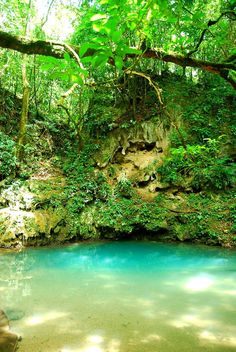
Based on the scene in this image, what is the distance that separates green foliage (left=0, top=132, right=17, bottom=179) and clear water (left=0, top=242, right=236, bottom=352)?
3.29 metres

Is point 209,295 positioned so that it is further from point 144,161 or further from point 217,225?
point 144,161

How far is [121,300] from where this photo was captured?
4781mm

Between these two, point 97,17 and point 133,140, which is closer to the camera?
point 97,17

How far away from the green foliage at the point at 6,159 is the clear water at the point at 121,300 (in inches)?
129

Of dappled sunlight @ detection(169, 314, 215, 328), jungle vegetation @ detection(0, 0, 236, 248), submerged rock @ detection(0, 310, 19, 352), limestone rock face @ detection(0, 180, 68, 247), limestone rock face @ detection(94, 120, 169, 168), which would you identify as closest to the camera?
submerged rock @ detection(0, 310, 19, 352)

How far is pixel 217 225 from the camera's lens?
9.50 m

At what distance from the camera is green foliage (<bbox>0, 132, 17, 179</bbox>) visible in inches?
400

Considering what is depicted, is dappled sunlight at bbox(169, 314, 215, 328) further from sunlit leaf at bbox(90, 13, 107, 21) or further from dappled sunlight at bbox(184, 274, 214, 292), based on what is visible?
sunlit leaf at bbox(90, 13, 107, 21)

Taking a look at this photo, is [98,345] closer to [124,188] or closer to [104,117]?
[124,188]

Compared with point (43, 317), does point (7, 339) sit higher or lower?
higher

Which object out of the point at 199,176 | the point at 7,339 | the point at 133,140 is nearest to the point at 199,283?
the point at 7,339

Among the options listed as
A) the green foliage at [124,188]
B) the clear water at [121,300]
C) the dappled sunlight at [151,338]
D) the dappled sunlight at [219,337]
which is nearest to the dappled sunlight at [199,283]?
the clear water at [121,300]

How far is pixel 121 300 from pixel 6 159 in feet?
23.5

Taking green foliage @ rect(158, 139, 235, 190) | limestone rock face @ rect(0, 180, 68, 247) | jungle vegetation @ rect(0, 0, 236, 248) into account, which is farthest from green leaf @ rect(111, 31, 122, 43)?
green foliage @ rect(158, 139, 235, 190)
